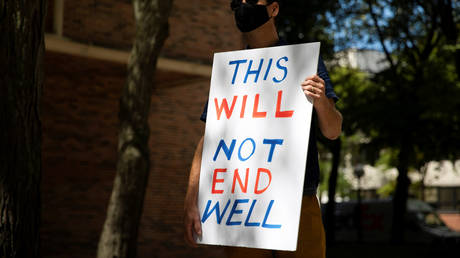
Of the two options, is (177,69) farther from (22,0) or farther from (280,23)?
(22,0)

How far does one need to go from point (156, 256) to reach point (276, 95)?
45.1ft

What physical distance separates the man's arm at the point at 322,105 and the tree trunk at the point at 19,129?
327cm

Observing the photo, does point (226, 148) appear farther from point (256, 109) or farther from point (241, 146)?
point (256, 109)

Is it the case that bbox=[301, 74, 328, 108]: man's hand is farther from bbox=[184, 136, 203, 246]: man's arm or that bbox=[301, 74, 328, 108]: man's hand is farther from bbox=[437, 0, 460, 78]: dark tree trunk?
bbox=[437, 0, 460, 78]: dark tree trunk

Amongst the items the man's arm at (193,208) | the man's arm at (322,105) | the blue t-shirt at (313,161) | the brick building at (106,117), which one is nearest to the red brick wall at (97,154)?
the brick building at (106,117)

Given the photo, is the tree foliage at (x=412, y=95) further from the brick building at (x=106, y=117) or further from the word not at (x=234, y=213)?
the word not at (x=234, y=213)

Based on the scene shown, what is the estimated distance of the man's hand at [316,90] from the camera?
2910 millimetres

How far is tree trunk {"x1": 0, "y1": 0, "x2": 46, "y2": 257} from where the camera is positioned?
17.9 feet

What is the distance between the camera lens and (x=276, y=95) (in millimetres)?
3104

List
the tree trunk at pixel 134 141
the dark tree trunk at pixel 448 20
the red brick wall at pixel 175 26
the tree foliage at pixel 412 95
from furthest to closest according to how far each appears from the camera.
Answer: the dark tree trunk at pixel 448 20, the tree foliage at pixel 412 95, the red brick wall at pixel 175 26, the tree trunk at pixel 134 141

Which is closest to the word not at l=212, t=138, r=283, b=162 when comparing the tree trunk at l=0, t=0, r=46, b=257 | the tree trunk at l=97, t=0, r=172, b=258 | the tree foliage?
the tree trunk at l=0, t=0, r=46, b=257

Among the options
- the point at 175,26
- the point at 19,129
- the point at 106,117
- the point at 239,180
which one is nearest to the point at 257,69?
the point at 239,180

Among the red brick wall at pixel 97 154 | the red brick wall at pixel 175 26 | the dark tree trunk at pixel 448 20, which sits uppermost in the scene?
the dark tree trunk at pixel 448 20

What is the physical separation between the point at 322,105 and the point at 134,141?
309 inches
